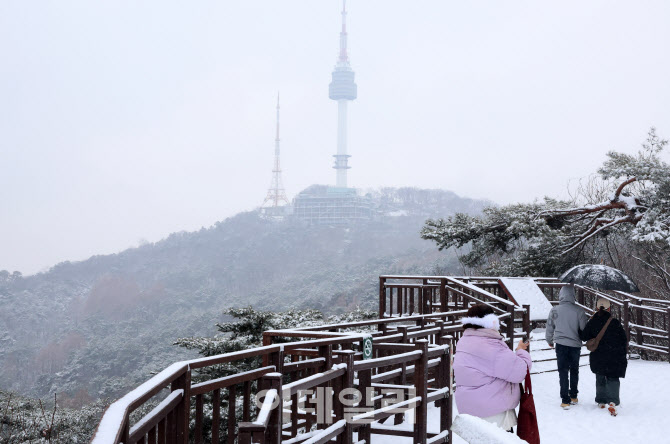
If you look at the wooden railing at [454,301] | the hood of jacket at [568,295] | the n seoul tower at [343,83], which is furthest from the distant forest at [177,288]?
the n seoul tower at [343,83]

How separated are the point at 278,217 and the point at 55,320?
5403cm

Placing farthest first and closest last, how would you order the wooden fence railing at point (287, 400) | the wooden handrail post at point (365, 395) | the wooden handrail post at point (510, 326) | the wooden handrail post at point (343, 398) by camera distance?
the wooden handrail post at point (510, 326), the wooden handrail post at point (365, 395), the wooden handrail post at point (343, 398), the wooden fence railing at point (287, 400)

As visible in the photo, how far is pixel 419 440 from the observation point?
17.1ft

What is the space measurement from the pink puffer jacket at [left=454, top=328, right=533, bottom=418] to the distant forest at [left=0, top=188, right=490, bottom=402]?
46505mm

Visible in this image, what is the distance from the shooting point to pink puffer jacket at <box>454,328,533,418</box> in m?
4.52

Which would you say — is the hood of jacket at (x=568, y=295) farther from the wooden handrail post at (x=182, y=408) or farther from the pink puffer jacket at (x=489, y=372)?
the wooden handrail post at (x=182, y=408)

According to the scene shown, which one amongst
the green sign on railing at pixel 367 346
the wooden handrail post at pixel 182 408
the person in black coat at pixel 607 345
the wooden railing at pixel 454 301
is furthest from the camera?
the wooden railing at pixel 454 301

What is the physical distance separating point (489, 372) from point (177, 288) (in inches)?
4283

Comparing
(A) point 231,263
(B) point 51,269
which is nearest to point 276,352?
(A) point 231,263

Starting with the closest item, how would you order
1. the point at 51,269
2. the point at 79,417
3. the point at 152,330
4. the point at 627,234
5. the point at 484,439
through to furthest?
the point at 484,439, the point at 79,417, the point at 627,234, the point at 152,330, the point at 51,269

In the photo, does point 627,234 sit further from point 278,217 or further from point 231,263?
point 278,217

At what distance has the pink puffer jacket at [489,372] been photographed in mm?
4516

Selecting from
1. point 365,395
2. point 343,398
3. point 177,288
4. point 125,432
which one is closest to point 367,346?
point 365,395

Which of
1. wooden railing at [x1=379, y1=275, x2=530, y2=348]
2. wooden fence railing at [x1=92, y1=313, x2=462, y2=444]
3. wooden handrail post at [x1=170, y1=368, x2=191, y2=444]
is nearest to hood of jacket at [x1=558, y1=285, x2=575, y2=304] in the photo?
wooden railing at [x1=379, y1=275, x2=530, y2=348]
